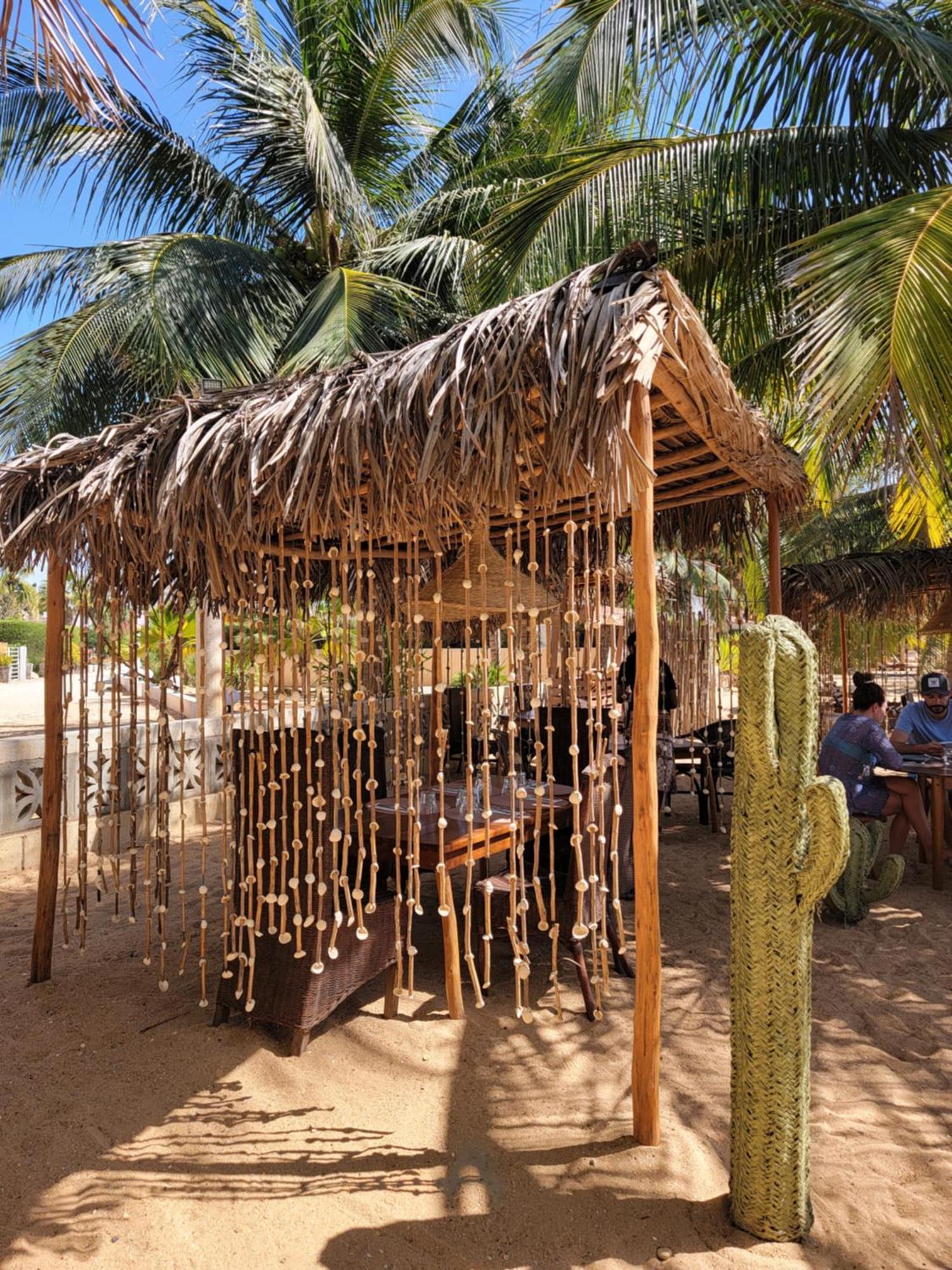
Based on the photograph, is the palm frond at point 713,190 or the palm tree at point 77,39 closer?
the palm tree at point 77,39

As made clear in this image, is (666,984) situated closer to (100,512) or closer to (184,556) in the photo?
(184,556)

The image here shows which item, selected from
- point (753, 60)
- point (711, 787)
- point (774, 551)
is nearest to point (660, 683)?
point (711, 787)

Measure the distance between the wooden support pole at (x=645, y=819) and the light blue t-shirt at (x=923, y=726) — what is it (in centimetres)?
390

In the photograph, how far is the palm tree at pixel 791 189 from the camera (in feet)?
9.76

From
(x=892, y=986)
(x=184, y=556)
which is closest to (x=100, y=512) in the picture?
(x=184, y=556)

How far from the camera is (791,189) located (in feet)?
14.4

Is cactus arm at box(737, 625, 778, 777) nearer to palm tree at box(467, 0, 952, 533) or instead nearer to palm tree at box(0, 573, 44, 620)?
palm tree at box(467, 0, 952, 533)

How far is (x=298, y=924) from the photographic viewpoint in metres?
2.62

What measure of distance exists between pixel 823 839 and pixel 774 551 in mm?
2762

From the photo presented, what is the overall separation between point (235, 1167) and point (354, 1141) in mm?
334

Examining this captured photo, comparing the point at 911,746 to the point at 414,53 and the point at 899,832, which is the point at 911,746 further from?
the point at 414,53

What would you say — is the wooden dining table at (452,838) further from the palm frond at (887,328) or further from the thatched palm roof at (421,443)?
the palm frond at (887,328)

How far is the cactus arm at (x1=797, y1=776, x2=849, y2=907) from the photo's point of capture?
71.7 inches

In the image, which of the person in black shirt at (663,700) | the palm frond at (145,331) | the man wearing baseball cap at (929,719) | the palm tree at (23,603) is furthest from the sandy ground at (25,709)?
the palm tree at (23,603)
